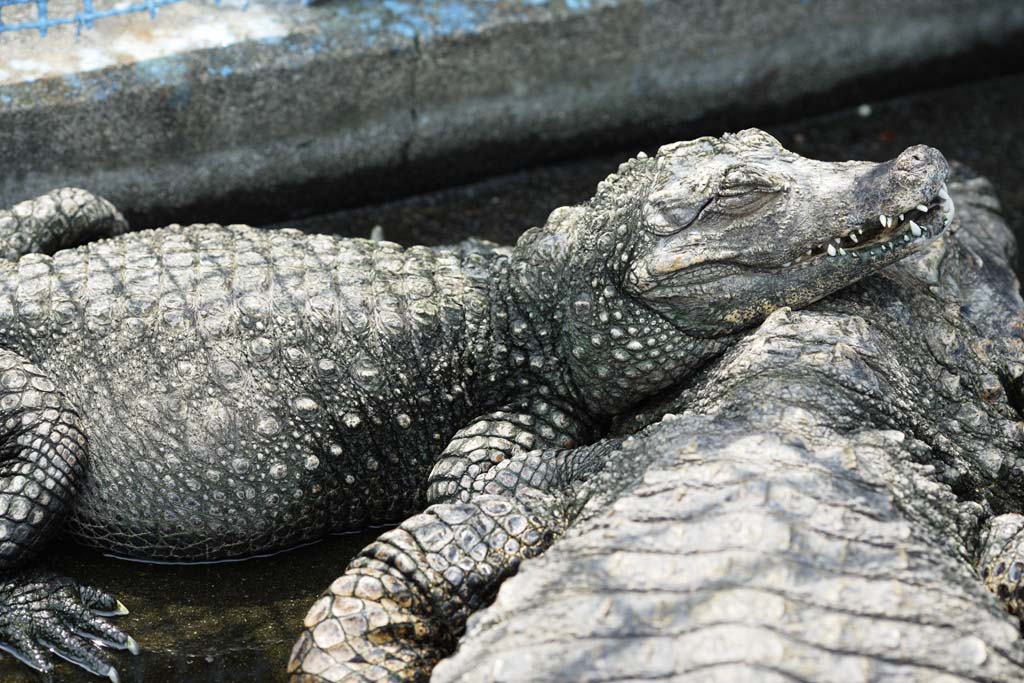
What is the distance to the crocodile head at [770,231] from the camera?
12.7 feet

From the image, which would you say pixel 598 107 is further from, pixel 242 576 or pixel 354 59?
pixel 242 576

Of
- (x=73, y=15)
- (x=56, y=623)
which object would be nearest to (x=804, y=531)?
(x=56, y=623)

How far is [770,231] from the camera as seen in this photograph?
153 inches

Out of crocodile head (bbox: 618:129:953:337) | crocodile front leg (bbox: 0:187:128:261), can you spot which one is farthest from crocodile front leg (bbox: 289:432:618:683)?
crocodile front leg (bbox: 0:187:128:261)

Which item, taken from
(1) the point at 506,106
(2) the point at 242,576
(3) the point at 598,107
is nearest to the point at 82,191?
(2) the point at 242,576

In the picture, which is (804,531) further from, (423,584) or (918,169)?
(918,169)

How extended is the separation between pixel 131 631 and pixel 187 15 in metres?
2.78

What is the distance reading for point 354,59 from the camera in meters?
5.70

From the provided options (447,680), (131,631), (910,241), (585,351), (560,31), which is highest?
(560,31)

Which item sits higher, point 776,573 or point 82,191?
point 82,191

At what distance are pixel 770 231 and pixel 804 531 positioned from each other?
1067 millimetres

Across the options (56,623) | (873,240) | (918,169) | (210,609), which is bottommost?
(210,609)

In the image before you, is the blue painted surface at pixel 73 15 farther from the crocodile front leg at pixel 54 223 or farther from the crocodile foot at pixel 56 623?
the crocodile foot at pixel 56 623

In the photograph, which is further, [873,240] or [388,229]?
[388,229]
